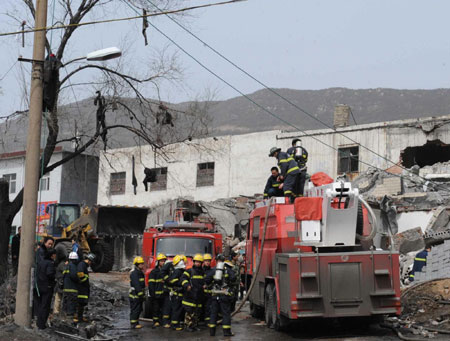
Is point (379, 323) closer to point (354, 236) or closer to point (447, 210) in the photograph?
point (354, 236)

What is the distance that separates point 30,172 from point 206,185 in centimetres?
2940

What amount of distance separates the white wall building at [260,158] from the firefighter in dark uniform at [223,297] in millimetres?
17396

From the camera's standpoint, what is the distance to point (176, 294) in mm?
14336

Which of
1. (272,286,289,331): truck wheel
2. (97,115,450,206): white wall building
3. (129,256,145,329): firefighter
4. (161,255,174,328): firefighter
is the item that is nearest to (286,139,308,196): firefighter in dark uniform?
(272,286,289,331): truck wheel

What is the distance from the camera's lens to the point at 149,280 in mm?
15211

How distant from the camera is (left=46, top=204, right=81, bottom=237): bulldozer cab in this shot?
2789 centimetres

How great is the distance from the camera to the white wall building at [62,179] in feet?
151

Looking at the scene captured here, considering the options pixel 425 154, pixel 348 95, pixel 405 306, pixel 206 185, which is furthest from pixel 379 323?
pixel 348 95

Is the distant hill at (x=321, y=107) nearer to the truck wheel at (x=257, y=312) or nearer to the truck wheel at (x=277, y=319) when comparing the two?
the truck wheel at (x=257, y=312)

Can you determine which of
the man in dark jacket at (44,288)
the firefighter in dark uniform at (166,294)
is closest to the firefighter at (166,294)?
the firefighter in dark uniform at (166,294)

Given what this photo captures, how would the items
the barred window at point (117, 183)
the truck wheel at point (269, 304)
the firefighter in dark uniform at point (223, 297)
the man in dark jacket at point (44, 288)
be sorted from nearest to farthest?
1. the man in dark jacket at point (44, 288)
2. the firefighter in dark uniform at point (223, 297)
3. the truck wheel at point (269, 304)
4. the barred window at point (117, 183)

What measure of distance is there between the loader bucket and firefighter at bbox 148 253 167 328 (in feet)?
45.2

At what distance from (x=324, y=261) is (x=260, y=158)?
26.1m

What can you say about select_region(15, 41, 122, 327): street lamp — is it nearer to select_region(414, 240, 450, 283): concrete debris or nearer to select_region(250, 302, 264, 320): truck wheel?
select_region(250, 302, 264, 320): truck wheel
